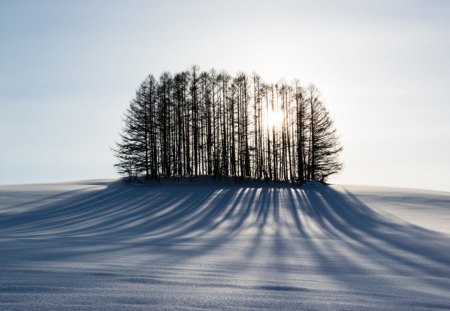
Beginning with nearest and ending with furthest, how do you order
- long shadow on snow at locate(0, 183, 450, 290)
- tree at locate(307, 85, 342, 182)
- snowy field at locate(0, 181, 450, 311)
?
snowy field at locate(0, 181, 450, 311), long shadow on snow at locate(0, 183, 450, 290), tree at locate(307, 85, 342, 182)

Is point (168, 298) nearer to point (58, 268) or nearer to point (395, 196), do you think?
point (58, 268)

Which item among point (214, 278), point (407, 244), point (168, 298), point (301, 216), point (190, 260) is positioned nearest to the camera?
point (168, 298)

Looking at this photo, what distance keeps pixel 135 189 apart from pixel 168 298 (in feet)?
116

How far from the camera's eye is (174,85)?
4956cm

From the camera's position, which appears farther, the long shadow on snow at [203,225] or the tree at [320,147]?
the tree at [320,147]

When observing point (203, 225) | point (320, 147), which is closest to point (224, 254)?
point (203, 225)

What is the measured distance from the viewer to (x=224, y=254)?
12156 millimetres

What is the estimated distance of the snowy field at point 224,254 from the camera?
595 centimetres

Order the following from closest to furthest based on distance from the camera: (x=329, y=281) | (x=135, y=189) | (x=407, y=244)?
(x=329, y=281) < (x=407, y=244) < (x=135, y=189)

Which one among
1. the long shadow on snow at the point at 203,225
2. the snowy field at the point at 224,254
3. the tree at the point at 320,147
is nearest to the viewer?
the snowy field at the point at 224,254

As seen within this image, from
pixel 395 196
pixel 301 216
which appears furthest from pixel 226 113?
pixel 301 216

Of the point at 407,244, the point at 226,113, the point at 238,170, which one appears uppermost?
the point at 226,113

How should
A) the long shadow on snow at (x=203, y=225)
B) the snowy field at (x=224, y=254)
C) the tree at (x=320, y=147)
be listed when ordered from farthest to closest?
the tree at (x=320, y=147) → the long shadow on snow at (x=203, y=225) → the snowy field at (x=224, y=254)

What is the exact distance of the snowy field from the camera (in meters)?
5.95
